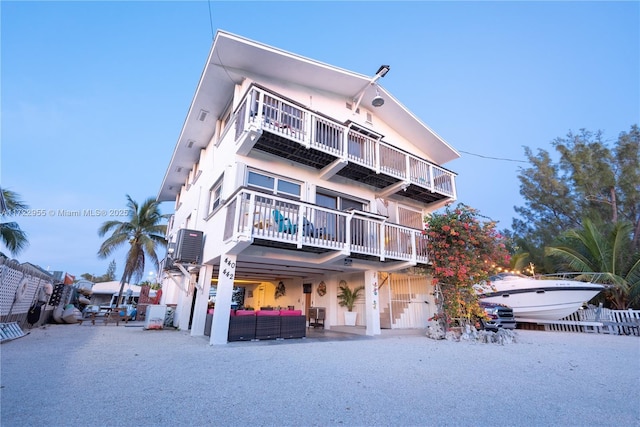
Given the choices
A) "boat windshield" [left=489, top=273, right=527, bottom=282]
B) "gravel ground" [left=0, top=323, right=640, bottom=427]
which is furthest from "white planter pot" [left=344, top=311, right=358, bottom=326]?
"boat windshield" [left=489, top=273, right=527, bottom=282]

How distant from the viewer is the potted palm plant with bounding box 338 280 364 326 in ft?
37.7

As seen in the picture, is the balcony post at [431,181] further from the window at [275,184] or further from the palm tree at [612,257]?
the palm tree at [612,257]

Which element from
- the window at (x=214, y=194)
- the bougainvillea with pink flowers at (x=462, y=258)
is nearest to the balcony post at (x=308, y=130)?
the window at (x=214, y=194)

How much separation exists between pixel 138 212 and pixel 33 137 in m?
40.0

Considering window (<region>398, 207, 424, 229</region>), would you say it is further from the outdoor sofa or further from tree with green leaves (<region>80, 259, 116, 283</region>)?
tree with green leaves (<region>80, 259, 116, 283</region>)

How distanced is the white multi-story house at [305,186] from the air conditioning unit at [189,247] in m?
0.16

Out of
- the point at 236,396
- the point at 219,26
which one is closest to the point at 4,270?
the point at 236,396

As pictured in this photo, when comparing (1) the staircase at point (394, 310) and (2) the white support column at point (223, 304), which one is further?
(1) the staircase at point (394, 310)

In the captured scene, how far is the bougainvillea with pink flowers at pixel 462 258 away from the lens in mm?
9203

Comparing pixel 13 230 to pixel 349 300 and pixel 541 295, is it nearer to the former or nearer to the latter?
pixel 349 300

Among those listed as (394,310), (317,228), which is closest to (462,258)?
(394,310)

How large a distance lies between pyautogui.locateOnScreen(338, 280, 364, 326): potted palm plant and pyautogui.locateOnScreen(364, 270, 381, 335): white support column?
55.8 inches

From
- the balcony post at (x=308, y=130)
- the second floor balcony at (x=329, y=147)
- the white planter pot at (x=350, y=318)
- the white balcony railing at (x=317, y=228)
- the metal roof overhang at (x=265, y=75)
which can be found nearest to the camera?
the white balcony railing at (x=317, y=228)

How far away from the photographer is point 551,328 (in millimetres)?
13148
